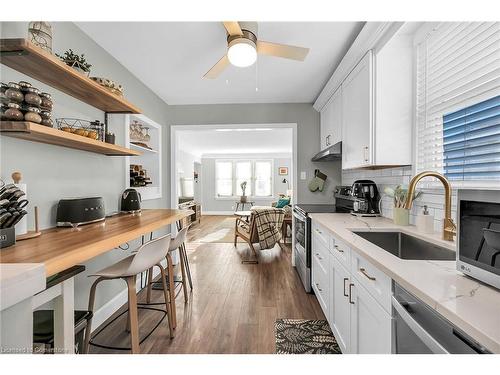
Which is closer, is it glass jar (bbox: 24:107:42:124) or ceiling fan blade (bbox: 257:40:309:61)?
glass jar (bbox: 24:107:42:124)

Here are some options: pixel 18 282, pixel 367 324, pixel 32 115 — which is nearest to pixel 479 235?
pixel 367 324

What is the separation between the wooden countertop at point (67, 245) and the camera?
89cm

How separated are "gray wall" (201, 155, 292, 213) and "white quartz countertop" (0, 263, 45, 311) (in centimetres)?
884

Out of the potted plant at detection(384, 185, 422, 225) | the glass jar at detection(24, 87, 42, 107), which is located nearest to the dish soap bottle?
the potted plant at detection(384, 185, 422, 225)

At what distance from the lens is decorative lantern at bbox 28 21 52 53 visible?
125 centimetres

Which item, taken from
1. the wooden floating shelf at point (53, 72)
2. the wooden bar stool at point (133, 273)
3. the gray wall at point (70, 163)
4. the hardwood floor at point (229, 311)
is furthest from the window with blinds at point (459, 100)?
the gray wall at point (70, 163)

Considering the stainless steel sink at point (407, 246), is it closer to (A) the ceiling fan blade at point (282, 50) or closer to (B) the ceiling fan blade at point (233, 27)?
(A) the ceiling fan blade at point (282, 50)

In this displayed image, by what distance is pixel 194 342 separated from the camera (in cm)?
181

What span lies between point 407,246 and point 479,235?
90cm

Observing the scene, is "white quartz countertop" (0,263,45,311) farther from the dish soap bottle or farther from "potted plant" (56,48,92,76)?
the dish soap bottle

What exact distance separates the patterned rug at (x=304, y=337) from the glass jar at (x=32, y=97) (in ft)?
6.95

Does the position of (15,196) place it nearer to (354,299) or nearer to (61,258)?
(61,258)
